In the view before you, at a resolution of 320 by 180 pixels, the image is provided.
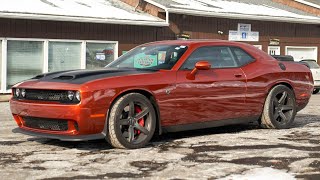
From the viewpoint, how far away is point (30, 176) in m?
5.24

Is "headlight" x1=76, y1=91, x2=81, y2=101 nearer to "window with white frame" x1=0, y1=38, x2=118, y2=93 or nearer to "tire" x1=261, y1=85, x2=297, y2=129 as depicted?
"tire" x1=261, y1=85, x2=297, y2=129

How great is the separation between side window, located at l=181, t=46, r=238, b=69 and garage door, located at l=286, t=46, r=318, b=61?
1873 centimetres

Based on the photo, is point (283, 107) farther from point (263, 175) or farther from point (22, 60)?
point (22, 60)

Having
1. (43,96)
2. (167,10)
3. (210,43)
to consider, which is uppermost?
(167,10)

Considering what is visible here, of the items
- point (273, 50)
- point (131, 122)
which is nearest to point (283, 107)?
point (131, 122)

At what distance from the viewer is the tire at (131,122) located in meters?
6.47

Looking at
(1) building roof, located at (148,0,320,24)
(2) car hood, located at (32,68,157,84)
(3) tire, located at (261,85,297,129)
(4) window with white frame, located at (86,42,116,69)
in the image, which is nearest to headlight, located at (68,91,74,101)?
(2) car hood, located at (32,68,157,84)

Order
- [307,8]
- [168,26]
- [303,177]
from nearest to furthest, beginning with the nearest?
[303,177], [168,26], [307,8]

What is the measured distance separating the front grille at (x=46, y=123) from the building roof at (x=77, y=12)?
10.5 m

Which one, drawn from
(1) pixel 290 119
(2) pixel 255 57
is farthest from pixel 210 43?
(1) pixel 290 119

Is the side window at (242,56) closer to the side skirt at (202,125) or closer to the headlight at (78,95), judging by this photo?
the side skirt at (202,125)

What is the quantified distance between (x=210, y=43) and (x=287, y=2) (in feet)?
74.3

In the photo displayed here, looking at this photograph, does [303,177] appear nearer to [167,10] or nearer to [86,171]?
[86,171]

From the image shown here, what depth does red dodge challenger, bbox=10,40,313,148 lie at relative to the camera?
6352 mm
